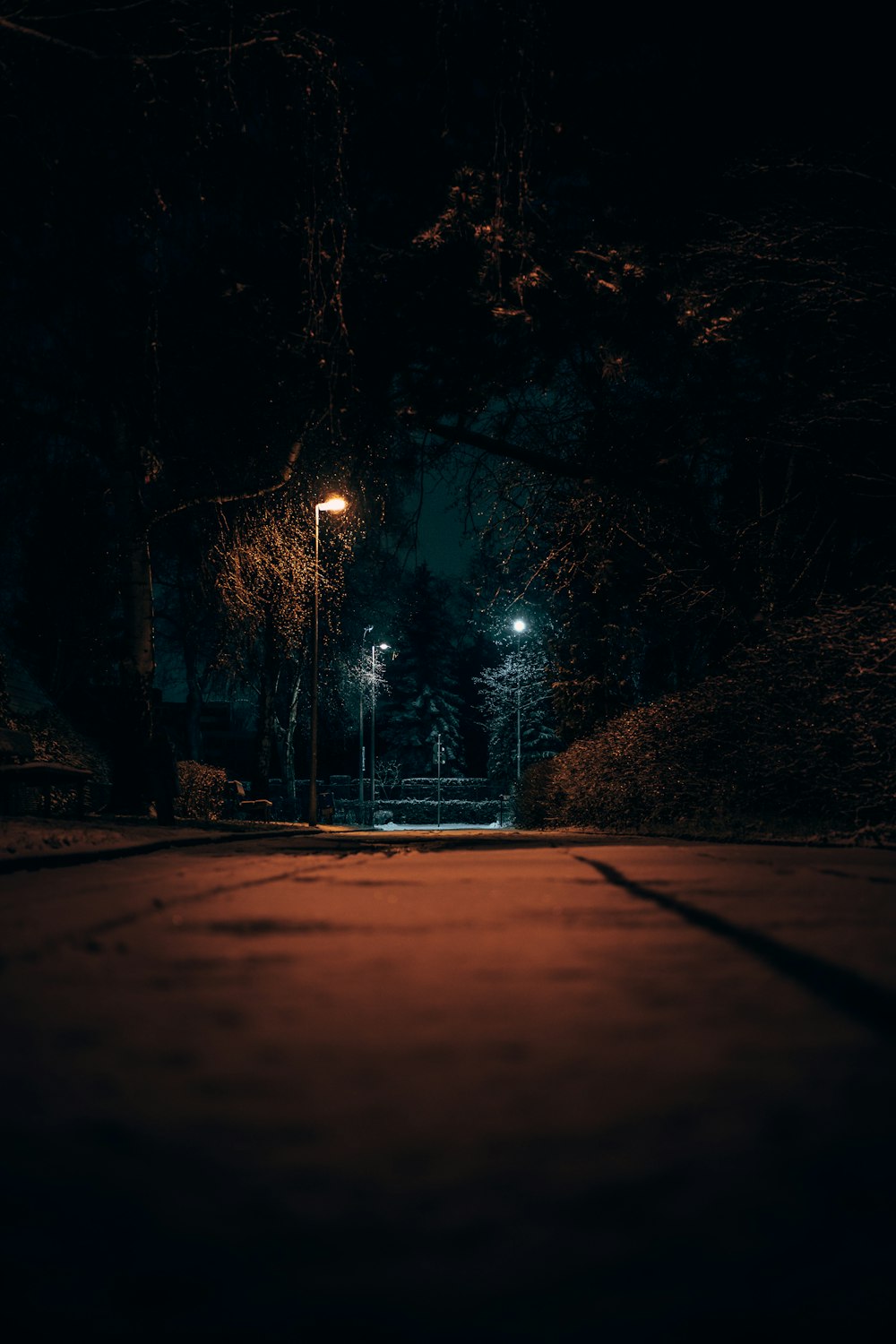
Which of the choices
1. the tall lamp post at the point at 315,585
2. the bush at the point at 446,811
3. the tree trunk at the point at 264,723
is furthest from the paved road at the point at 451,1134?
the bush at the point at 446,811

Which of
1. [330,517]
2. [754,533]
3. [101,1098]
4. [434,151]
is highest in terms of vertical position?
[434,151]

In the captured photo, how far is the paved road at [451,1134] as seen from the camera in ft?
5.60

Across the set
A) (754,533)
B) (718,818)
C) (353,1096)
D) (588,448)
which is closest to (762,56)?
(588,448)

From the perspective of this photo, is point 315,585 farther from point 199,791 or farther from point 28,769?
point 28,769

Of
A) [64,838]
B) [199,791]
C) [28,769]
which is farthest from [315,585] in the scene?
[64,838]

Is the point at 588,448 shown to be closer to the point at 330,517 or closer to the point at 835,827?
the point at 835,827

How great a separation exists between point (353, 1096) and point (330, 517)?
2316 centimetres

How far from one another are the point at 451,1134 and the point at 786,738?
12323mm

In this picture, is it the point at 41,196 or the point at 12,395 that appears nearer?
the point at 41,196

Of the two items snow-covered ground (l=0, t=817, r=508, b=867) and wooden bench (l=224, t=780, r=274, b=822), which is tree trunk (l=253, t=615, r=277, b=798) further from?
snow-covered ground (l=0, t=817, r=508, b=867)

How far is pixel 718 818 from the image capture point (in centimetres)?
1591

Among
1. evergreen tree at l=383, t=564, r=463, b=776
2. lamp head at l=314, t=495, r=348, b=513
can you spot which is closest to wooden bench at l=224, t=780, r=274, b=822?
lamp head at l=314, t=495, r=348, b=513

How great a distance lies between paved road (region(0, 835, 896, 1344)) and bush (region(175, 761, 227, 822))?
2380 centimetres

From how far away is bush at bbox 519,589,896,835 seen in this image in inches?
495
